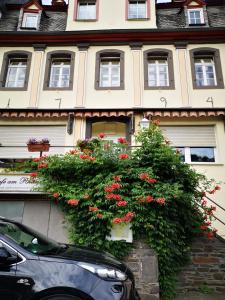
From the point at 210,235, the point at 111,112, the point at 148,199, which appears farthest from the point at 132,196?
the point at 111,112

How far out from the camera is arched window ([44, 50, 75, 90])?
38.5 ft

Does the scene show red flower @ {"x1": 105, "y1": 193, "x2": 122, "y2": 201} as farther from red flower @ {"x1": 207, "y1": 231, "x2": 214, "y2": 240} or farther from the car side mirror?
the car side mirror

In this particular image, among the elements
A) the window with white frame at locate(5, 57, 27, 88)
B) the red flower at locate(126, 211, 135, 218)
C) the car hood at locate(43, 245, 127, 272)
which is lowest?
the car hood at locate(43, 245, 127, 272)

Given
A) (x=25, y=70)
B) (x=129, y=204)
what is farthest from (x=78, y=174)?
(x=25, y=70)

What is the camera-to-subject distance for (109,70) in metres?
12.1

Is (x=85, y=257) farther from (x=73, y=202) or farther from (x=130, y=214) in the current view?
(x=73, y=202)

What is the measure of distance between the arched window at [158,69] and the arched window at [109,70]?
42.8 inches

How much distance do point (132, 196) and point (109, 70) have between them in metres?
7.55

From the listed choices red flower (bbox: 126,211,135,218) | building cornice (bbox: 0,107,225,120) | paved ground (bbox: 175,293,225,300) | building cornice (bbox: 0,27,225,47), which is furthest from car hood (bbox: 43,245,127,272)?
building cornice (bbox: 0,27,225,47)

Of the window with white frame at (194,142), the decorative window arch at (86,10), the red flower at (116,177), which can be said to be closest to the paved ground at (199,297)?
the red flower at (116,177)

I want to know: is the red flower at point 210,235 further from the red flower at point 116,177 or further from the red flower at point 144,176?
the red flower at point 116,177

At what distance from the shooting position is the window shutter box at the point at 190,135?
34.6 ft

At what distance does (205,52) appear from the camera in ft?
39.3

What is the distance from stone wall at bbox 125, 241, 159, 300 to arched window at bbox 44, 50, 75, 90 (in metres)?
7.75
